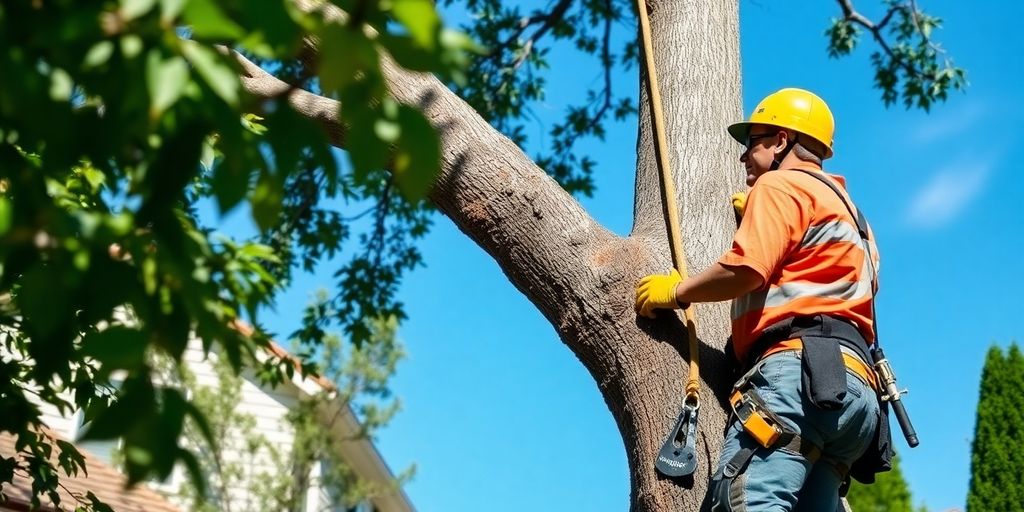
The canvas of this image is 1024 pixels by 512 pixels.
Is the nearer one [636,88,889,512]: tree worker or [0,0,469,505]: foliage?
[0,0,469,505]: foliage

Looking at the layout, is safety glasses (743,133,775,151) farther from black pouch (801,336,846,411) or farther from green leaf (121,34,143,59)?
green leaf (121,34,143,59)

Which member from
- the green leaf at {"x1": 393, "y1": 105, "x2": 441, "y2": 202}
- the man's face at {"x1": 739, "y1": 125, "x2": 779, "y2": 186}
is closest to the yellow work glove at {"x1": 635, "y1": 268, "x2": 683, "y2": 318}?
the man's face at {"x1": 739, "y1": 125, "x2": 779, "y2": 186}

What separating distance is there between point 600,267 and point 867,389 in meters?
0.91

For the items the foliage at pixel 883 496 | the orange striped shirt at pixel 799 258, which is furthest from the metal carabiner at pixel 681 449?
the foliage at pixel 883 496

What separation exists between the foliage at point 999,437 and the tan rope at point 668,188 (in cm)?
1126

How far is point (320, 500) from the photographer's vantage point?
1806cm

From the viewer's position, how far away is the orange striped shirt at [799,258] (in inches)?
142

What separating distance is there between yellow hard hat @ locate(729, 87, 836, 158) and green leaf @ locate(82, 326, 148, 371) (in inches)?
113

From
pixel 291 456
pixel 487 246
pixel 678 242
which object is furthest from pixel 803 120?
pixel 291 456

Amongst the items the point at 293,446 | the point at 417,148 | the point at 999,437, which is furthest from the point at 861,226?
the point at 293,446

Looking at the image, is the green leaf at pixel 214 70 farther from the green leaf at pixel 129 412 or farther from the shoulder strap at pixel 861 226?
the shoulder strap at pixel 861 226

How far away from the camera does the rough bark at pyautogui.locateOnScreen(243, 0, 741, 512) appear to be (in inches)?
147

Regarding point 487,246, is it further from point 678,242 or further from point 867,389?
point 867,389

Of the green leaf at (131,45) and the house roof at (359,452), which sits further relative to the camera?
the house roof at (359,452)
